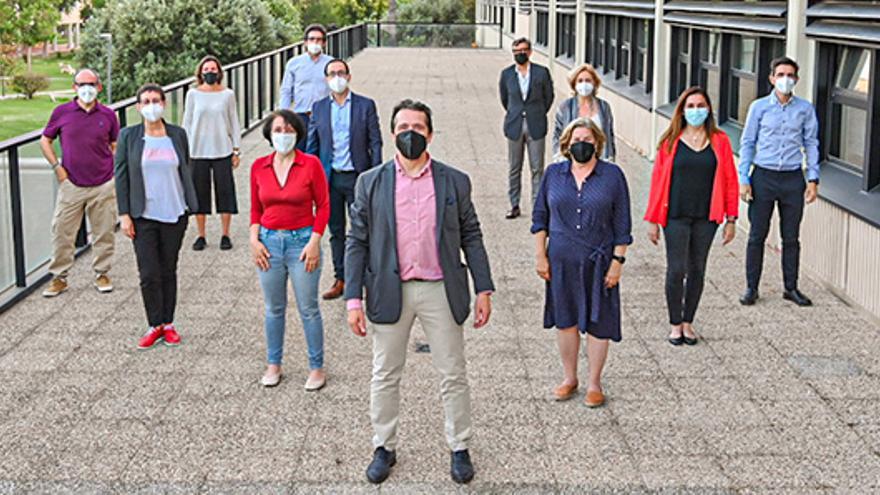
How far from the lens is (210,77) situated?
12.0 meters

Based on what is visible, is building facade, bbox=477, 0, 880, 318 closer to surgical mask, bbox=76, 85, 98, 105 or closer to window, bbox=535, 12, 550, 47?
surgical mask, bbox=76, 85, 98, 105

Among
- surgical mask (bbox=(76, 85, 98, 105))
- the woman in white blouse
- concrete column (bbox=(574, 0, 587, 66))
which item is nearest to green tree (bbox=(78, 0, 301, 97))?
concrete column (bbox=(574, 0, 587, 66))

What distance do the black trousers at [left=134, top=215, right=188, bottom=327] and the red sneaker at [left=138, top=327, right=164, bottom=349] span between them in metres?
0.04

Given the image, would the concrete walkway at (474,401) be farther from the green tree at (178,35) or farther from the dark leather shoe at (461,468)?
the green tree at (178,35)

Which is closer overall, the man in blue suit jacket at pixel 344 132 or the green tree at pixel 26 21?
the man in blue suit jacket at pixel 344 132

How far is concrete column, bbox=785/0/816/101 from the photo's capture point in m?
11.8

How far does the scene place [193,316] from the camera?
396 inches

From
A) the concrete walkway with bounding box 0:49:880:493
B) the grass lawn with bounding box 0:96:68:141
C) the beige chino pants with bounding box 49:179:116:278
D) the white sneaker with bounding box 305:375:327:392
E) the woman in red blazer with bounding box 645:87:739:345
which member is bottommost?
the grass lawn with bounding box 0:96:68:141

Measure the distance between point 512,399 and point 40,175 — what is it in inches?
214

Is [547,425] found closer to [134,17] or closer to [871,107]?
[871,107]

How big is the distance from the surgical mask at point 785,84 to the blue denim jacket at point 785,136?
0.52ft

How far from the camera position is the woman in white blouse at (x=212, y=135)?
11977 millimetres

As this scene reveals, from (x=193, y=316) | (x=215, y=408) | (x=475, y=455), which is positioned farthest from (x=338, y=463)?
(x=193, y=316)

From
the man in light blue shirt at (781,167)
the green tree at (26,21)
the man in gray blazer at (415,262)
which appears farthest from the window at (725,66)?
the green tree at (26,21)
